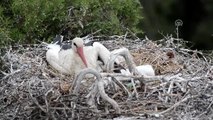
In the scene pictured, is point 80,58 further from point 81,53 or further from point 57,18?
point 57,18

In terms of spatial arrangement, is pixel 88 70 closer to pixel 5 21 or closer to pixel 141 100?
pixel 141 100

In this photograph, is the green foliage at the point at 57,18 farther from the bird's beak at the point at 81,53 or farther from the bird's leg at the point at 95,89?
the bird's leg at the point at 95,89

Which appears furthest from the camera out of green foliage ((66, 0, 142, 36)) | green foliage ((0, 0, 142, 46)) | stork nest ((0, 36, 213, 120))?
green foliage ((66, 0, 142, 36))

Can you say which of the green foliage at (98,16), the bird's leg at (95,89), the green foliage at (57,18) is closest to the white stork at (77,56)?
the green foliage at (57,18)

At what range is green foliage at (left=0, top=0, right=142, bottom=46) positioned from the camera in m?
9.05

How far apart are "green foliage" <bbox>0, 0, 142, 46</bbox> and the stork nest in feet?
2.03

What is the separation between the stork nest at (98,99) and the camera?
7184mm

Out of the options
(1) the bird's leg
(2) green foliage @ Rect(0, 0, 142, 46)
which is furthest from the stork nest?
(2) green foliage @ Rect(0, 0, 142, 46)

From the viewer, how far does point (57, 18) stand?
923 cm

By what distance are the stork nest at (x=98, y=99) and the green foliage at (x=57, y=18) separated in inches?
24.4

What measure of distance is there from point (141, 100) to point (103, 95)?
391 millimetres

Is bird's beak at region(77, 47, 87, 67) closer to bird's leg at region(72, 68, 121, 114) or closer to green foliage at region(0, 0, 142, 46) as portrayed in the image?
green foliage at region(0, 0, 142, 46)

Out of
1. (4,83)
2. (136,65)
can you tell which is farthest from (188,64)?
(4,83)

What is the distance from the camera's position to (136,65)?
8641 millimetres
